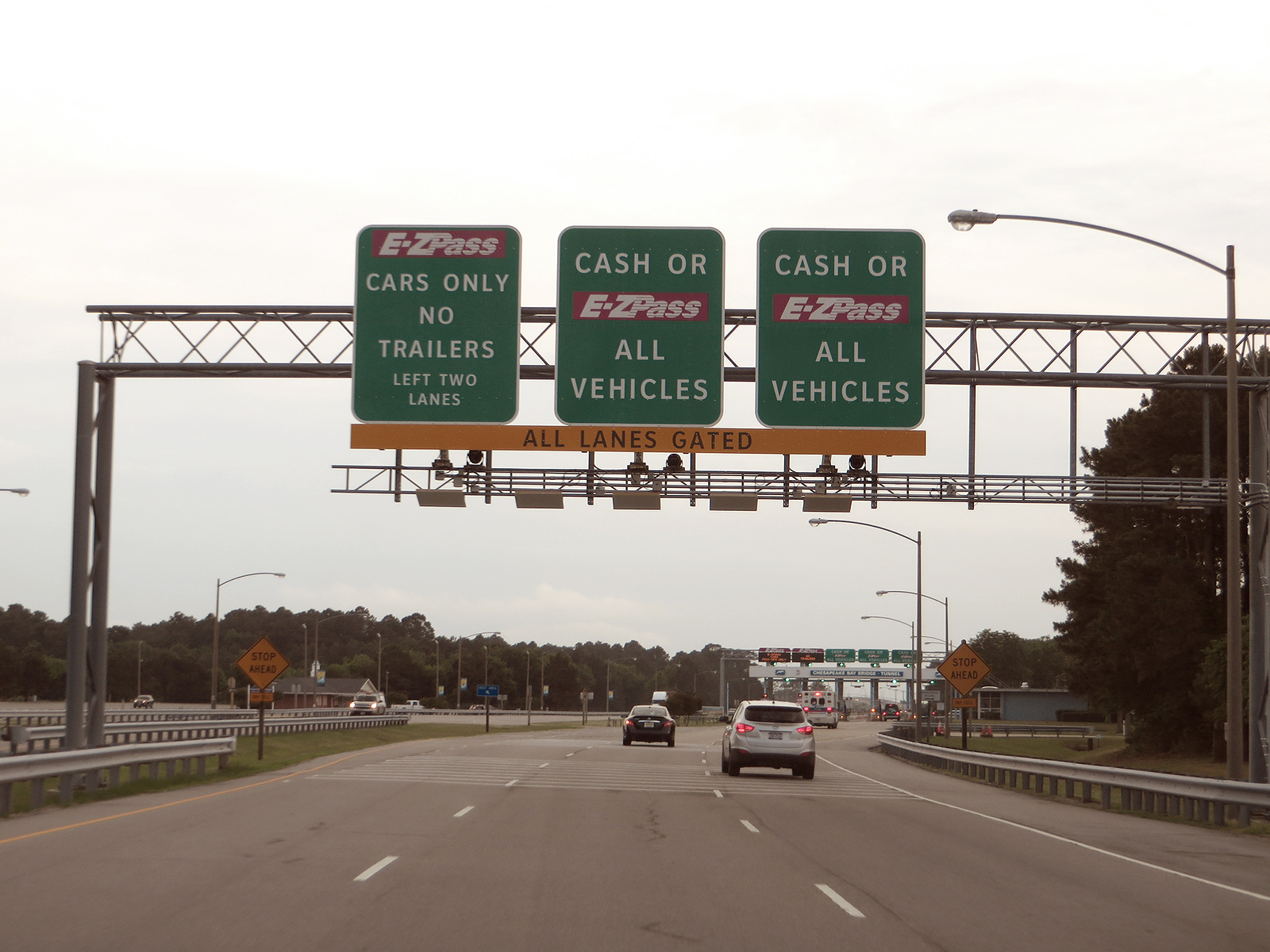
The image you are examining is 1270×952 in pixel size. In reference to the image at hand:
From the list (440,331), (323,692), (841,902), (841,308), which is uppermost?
(841,308)

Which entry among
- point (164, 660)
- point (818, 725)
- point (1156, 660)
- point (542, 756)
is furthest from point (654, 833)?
point (164, 660)

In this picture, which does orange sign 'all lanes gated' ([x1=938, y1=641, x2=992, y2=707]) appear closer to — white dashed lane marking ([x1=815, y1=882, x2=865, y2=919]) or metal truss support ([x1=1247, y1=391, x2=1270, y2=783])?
metal truss support ([x1=1247, y1=391, x2=1270, y2=783])

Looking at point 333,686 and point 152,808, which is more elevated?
point 152,808

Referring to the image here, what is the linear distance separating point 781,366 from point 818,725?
73548 mm

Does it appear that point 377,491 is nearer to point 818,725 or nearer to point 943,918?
point 943,918

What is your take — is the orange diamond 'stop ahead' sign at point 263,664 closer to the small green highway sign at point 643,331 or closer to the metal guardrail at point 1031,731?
the small green highway sign at point 643,331

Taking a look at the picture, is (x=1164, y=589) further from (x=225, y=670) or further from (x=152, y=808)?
(x=225, y=670)

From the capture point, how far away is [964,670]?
3888 cm

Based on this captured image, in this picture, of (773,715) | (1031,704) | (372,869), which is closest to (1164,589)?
(773,715)

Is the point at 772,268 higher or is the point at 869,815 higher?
the point at 772,268

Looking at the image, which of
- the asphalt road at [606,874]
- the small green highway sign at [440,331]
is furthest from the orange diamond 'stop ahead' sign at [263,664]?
the small green highway sign at [440,331]

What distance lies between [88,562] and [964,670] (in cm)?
2369

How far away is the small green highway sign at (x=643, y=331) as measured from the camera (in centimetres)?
2461

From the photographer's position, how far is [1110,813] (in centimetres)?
2444
